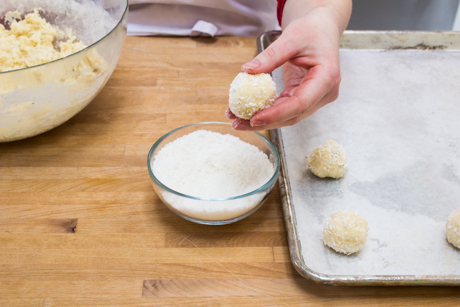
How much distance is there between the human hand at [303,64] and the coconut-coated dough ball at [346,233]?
10.3 inches

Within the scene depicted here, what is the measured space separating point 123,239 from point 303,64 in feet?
2.02

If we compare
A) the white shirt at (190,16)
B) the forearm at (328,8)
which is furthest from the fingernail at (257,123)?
the white shirt at (190,16)

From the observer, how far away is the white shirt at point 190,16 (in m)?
1.66

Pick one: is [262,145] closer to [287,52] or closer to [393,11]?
[287,52]

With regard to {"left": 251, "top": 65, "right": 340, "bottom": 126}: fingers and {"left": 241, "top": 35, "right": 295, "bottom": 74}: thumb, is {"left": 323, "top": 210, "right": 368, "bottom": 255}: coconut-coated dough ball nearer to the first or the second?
{"left": 251, "top": 65, "right": 340, "bottom": 126}: fingers

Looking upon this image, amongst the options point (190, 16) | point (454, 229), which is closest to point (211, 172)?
point (454, 229)

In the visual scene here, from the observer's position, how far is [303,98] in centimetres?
86

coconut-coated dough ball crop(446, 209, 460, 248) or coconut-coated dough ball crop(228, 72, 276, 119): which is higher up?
coconut-coated dough ball crop(228, 72, 276, 119)

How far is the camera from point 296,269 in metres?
0.83

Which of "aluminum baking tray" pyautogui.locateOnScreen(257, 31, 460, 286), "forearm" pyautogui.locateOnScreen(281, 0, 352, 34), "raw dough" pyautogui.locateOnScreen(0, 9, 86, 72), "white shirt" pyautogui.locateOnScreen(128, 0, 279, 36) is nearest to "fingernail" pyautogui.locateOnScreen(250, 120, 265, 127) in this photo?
"aluminum baking tray" pyautogui.locateOnScreen(257, 31, 460, 286)

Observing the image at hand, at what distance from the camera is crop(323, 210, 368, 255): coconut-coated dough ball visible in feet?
2.76

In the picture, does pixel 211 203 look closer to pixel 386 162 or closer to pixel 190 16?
pixel 386 162

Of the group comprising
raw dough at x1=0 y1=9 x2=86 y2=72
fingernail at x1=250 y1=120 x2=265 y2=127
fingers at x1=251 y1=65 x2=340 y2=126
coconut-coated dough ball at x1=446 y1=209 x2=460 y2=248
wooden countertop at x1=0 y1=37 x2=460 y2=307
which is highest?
fingers at x1=251 y1=65 x2=340 y2=126

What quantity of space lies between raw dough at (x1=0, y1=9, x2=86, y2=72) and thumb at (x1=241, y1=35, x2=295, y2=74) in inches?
25.9
